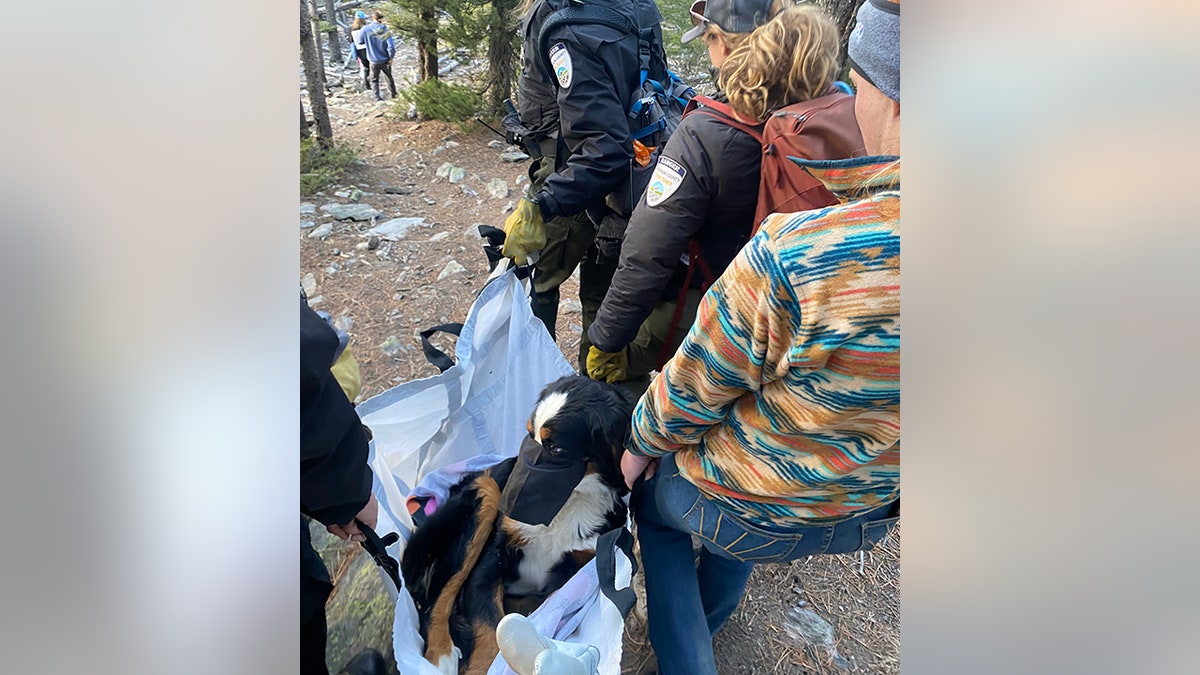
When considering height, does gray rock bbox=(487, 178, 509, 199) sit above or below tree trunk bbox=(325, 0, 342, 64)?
below

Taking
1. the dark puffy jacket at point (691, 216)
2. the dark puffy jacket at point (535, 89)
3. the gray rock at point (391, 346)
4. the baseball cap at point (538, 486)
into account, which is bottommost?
the gray rock at point (391, 346)

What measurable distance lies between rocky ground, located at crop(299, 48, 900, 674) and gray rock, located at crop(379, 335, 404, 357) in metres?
0.01

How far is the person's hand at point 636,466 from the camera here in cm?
175

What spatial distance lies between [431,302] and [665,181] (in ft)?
11.4

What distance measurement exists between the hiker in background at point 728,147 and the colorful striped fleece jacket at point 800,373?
0.69m

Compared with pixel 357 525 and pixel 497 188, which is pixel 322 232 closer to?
pixel 497 188

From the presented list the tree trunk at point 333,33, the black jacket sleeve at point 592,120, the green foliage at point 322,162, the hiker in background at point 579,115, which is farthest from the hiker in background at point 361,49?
the black jacket sleeve at point 592,120

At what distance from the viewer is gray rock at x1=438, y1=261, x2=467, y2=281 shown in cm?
549

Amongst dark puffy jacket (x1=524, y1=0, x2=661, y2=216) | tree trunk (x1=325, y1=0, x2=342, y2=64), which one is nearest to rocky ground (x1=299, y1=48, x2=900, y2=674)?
dark puffy jacket (x1=524, y1=0, x2=661, y2=216)

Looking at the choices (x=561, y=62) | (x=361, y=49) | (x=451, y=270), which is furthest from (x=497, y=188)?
(x=361, y=49)

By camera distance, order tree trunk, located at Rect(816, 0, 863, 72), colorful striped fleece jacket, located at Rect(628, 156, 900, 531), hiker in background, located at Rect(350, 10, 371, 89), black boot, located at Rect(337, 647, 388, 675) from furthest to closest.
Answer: hiker in background, located at Rect(350, 10, 371, 89) < tree trunk, located at Rect(816, 0, 863, 72) < black boot, located at Rect(337, 647, 388, 675) < colorful striped fleece jacket, located at Rect(628, 156, 900, 531)

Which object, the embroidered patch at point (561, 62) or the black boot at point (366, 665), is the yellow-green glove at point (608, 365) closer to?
the embroidered patch at point (561, 62)

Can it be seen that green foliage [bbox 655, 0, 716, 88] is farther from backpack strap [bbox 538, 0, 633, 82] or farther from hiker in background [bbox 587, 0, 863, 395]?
hiker in background [bbox 587, 0, 863, 395]
